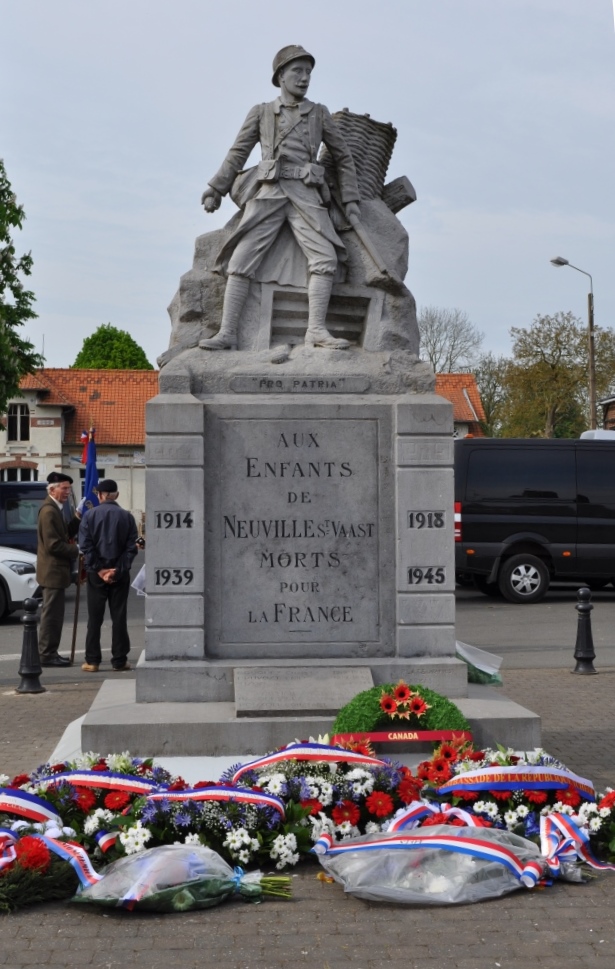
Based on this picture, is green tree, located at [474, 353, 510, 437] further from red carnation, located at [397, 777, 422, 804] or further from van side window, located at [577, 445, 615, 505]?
red carnation, located at [397, 777, 422, 804]

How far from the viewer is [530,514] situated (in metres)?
20.3

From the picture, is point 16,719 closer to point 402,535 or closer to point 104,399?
point 402,535

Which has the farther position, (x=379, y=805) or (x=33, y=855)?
(x=379, y=805)

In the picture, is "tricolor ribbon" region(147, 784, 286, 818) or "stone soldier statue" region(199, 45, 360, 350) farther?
"stone soldier statue" region(199, 45, 360, 350)

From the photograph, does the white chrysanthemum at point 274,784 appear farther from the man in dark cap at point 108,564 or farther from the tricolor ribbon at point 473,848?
the man in dark cap at point 108,564

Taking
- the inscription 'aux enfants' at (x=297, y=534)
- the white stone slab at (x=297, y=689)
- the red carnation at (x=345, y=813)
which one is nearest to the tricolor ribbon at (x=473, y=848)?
the red carnation at (x=345, y=813)

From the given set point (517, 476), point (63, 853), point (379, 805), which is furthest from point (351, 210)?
point (517, 476)

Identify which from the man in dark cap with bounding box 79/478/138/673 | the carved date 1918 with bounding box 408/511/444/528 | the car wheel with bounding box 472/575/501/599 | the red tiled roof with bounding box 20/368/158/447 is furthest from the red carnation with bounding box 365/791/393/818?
the red tiled roof with bounding box 20/368/158/447

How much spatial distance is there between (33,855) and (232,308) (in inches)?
161

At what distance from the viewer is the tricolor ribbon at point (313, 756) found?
641 centimetres

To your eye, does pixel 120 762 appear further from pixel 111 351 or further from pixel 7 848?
pixel 111 351

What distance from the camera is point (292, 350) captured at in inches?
324

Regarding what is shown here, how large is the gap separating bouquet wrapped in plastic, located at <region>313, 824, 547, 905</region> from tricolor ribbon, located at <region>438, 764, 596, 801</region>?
0.39m

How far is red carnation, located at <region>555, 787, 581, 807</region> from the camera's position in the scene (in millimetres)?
6137
